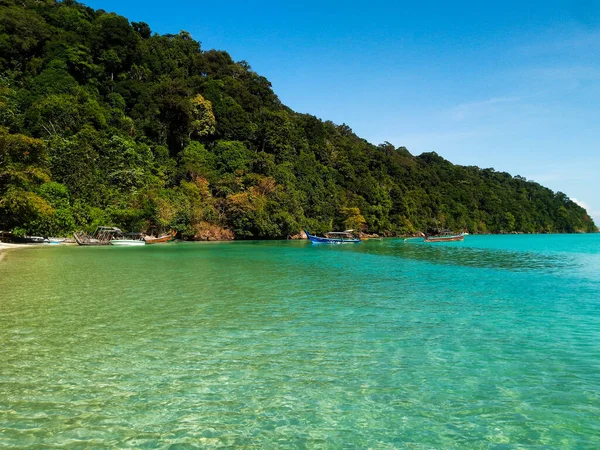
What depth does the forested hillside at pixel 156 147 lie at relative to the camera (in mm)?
45188

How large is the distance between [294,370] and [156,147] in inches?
2345

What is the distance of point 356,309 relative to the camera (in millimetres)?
11266

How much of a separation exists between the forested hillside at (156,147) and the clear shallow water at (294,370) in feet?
98.7

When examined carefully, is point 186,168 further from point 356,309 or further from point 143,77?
point 356,309

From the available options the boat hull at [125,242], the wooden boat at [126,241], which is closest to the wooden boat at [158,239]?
the wooden boat at [126,241]

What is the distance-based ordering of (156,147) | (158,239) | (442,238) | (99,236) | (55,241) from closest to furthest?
(55,241) → (99,236) → (158,239) → (156,147) → (442,238)

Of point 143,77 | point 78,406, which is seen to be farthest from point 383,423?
point 143,77

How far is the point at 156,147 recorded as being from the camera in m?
59.7

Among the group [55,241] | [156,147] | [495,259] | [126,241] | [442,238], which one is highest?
[156,147]

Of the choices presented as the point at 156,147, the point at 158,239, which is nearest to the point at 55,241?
the point at 158,239

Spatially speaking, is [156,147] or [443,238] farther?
[443,238]

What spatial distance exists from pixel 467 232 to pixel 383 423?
378 ft

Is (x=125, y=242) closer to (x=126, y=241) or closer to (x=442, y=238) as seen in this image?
(x=126, y=241)

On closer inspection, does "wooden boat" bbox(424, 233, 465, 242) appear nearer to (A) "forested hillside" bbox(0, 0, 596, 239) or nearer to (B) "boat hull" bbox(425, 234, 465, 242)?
(B) "boat hull" bbox(425, 234, 465, 242)
